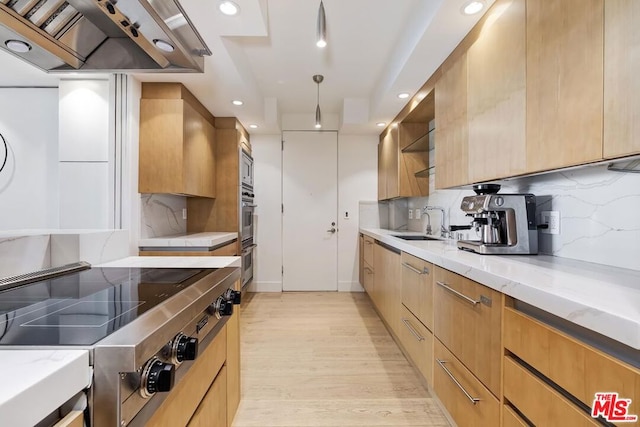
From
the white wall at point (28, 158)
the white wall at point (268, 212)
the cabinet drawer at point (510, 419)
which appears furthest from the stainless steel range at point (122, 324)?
the white wall at point (268, 212)

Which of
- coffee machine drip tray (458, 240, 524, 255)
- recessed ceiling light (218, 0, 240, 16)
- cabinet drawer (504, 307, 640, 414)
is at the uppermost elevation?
recessed ceiling light (218, 0, 240, 16)

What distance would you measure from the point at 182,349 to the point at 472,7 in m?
1.98

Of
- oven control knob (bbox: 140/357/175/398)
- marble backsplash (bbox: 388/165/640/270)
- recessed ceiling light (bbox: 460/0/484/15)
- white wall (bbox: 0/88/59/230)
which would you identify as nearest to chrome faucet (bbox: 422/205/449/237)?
marble backsplash (bbox: 388/165/640/270)

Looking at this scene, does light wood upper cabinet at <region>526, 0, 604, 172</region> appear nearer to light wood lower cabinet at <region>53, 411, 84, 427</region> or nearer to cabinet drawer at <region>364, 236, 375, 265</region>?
light wood lower cabinet at <region>53, 411, 84, 427</region>

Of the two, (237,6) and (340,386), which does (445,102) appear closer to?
(237,6)

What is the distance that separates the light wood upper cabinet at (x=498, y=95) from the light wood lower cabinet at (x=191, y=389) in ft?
5.10

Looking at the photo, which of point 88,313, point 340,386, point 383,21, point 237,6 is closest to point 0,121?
point 237,6

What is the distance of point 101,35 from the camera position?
110cm

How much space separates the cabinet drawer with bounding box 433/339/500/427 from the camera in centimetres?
114

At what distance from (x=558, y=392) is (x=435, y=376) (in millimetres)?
937

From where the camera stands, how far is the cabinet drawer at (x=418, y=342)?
1724 millimetres

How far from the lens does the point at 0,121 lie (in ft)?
7.76

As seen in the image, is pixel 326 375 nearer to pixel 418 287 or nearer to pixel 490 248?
pixel 418 287

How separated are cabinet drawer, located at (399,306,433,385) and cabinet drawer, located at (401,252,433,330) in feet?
0.18
